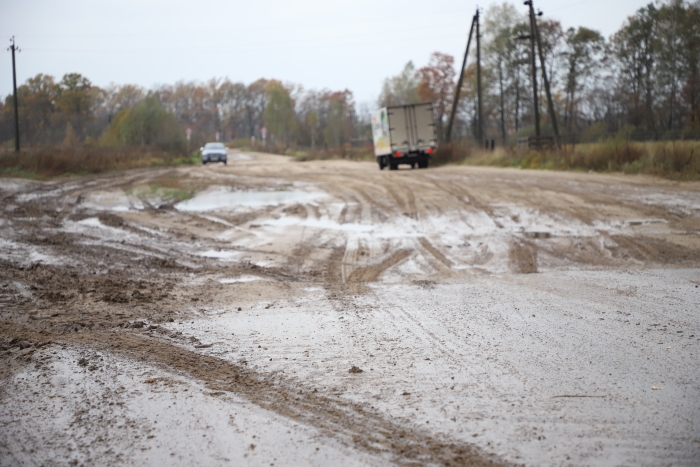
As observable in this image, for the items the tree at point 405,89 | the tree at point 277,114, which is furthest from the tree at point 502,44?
the tree at point 277,114

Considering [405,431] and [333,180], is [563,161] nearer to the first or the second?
[333,180]

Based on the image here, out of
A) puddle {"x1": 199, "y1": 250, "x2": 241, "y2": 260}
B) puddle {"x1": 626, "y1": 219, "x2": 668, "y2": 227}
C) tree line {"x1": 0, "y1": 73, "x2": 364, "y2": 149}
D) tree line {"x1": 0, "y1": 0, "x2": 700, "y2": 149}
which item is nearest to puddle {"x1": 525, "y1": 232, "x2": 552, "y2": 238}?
puddle {"x1": 626, "y1": 219, "x2": 668, "y2": 227}

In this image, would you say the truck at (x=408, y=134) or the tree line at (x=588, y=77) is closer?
the truck at (x=408, y=134)

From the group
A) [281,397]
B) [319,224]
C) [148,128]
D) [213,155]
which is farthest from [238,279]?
[148,128]

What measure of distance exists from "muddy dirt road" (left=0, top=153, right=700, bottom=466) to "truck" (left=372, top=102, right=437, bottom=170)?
2037cm

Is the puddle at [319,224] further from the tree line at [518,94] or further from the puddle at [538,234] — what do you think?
the tree line at [518,94]

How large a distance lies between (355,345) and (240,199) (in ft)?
46.8

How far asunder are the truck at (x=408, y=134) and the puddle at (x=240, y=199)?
42.2 ft

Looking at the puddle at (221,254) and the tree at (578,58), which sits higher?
the tree at (578,58)

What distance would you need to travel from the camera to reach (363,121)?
4173 inches

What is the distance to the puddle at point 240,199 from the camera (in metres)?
17.4

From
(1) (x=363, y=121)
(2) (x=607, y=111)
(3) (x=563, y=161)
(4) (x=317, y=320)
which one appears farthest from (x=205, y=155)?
(1) (x=363, y=121)

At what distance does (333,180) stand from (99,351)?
766 inches

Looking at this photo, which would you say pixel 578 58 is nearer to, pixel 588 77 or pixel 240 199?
pixel 588 77
